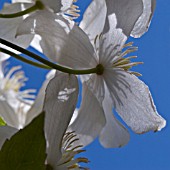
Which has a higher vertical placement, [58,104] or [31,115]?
[58,104]

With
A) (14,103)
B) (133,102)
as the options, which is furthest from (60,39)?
(14,103)

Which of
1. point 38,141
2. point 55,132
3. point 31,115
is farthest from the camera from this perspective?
point 31,115

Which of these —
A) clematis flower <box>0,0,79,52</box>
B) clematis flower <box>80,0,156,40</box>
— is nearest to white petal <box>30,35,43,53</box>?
clematis flower <box>0,0,79,52</box>

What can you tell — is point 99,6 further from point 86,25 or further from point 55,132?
point 55,132

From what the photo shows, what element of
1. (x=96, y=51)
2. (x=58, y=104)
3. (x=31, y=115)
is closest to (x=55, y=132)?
(x=58, y=104)

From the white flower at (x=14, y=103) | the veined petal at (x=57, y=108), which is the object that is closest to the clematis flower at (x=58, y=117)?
the veined petal at (x=57, y=108)
